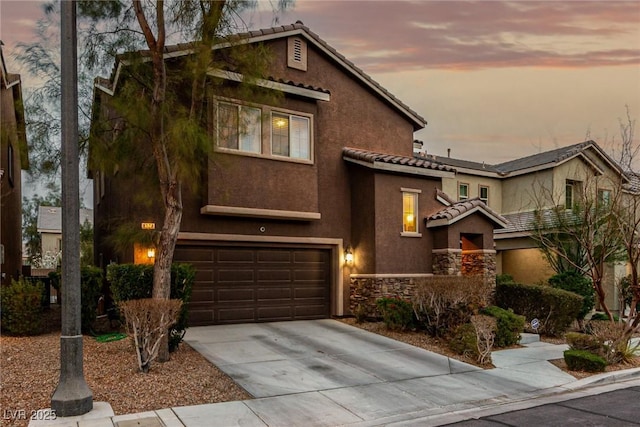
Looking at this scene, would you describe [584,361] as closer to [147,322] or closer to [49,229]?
[147,322]

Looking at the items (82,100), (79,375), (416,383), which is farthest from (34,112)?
(416,383)

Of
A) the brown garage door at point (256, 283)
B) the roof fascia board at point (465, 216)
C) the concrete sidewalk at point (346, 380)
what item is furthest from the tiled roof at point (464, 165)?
the concrete sidewalk at point (346, 380)

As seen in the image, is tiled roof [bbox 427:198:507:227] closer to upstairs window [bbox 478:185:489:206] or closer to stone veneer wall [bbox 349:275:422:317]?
stone veneer wall [bbox 349:275:422:317]

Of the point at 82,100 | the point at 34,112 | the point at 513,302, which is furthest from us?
the point at 513,302

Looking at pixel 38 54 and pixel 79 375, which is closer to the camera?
pixel 79 375

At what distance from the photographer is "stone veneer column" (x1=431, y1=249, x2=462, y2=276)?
51.0ft

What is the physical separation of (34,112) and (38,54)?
1065 mm

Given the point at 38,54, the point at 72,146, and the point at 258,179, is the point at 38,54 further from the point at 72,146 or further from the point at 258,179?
the point at 258,179

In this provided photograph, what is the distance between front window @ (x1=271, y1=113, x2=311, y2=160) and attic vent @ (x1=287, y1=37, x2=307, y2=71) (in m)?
1.89

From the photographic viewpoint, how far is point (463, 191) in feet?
74.3

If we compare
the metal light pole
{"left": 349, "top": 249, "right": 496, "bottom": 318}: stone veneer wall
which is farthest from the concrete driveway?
the metal light pole

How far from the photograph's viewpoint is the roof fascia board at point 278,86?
33.9 ft

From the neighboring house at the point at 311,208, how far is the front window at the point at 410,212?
40 millimetres

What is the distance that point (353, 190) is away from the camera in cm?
1580
